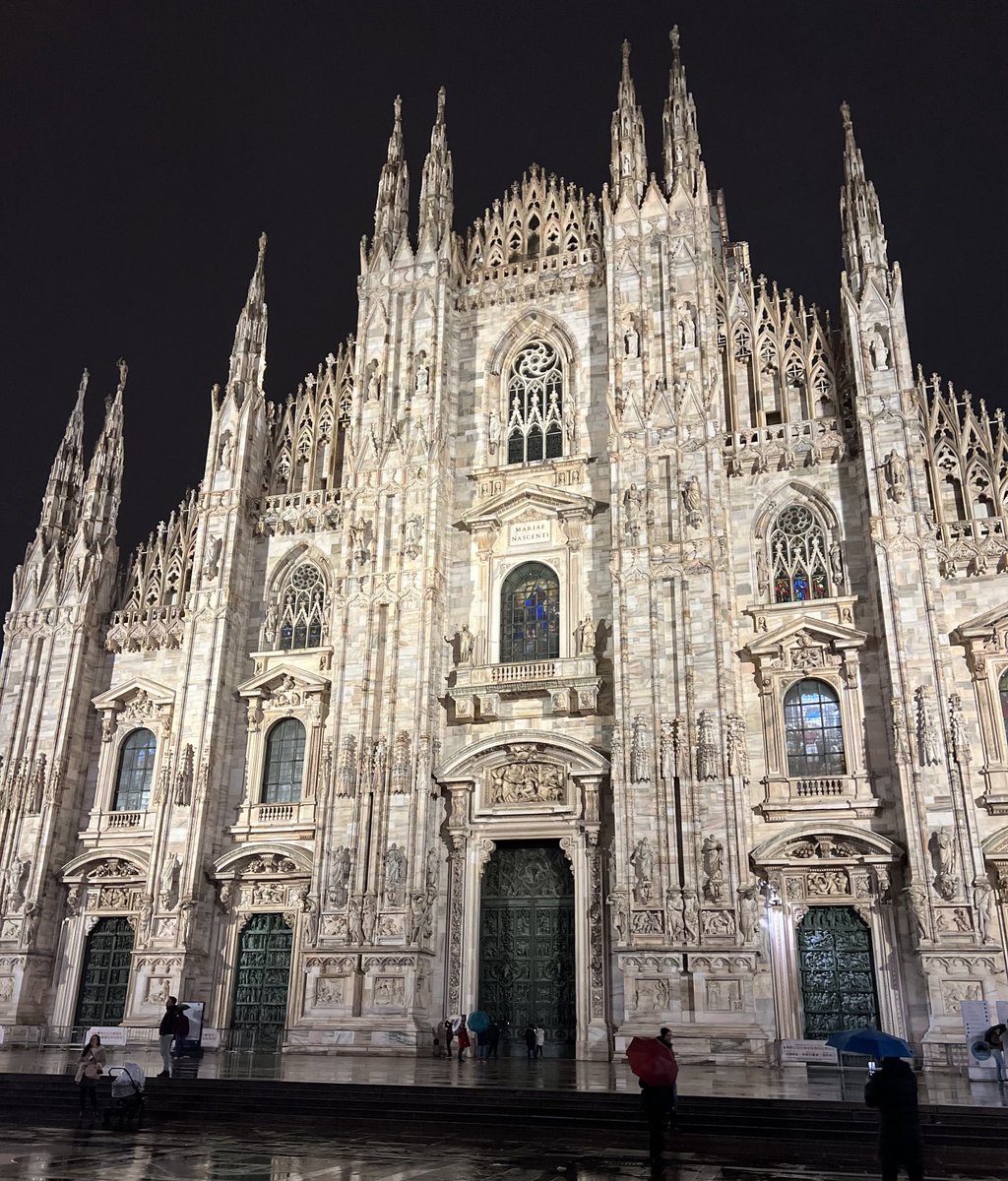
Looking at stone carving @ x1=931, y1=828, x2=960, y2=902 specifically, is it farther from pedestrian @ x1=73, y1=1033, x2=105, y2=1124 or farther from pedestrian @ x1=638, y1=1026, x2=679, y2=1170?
pedestrian @ x1=73, y1=1033, x2=105, y2=1124

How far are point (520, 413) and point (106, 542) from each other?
40.6 feet

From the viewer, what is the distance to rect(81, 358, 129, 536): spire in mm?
30438

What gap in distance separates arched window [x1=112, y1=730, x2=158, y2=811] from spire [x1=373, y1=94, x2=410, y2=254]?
1511 cm

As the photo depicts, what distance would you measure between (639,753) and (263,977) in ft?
34.2

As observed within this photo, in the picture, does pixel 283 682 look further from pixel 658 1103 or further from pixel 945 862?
pixel 658 1103

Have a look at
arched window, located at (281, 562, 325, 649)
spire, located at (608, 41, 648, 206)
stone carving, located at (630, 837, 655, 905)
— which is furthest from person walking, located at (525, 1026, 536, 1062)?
spire, located at (608, 41, 648, 206)

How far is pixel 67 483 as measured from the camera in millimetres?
31219

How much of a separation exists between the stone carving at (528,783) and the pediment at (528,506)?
6.28 metres

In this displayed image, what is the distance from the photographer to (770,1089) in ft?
48.6

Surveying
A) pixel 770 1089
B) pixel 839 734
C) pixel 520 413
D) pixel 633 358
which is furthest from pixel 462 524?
pixel 770 1089

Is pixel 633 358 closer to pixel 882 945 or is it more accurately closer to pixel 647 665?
pixel 647 665

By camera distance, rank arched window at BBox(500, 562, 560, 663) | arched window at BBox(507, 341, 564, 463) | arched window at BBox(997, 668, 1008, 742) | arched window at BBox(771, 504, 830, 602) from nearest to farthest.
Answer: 1. arched window at BBox(997, 668, 1008, 742)
2. arched window at BBox(771, 504, 830, 602)
3. arched window at BBox(500, 562, 560, 663)
4. arched window at BBox(507, 341, 564, 463)

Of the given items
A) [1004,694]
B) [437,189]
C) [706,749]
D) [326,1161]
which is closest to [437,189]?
[437,189]

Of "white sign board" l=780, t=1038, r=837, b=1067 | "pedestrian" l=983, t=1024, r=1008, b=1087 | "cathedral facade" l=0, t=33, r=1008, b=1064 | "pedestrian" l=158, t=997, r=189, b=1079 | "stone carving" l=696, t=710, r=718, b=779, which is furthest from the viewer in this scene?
"stone carving" l=696, t=710, r=718, b=779
